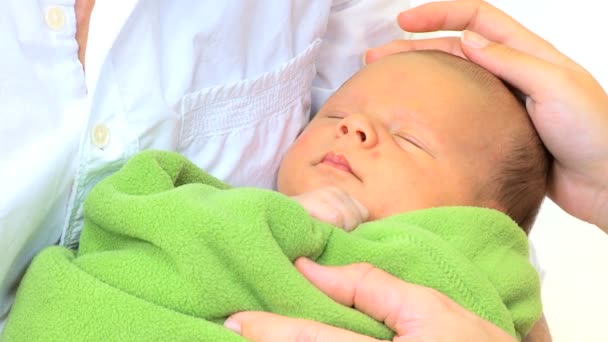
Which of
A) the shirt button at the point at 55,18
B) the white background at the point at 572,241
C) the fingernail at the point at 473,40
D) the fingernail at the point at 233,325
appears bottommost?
the white background at the point at 572,241

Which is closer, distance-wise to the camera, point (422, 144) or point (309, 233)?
point (309, 233)

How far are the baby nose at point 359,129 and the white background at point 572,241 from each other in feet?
2.59

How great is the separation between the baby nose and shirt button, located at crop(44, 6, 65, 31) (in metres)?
0.34

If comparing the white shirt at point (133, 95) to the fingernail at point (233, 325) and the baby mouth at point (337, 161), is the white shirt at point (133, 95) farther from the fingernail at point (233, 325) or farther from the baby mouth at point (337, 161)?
the fingernail at point (233, 325)

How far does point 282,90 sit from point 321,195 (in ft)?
0.63

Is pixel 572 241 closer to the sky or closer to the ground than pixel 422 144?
closer to the ground

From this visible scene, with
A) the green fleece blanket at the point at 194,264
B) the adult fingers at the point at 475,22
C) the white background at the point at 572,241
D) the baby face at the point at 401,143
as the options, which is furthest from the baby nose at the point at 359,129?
the white background at the point at 572,241

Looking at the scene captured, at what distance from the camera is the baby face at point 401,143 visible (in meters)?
0.82

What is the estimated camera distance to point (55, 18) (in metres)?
0.65

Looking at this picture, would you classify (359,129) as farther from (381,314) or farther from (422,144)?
(381,314)

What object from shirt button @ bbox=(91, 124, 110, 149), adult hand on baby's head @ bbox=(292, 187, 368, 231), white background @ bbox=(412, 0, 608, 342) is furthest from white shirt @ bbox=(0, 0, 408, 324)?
white background @ bbox=(412, 0, 608, 342)

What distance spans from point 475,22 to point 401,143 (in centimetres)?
29

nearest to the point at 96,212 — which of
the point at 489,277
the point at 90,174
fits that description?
the point at 90,174

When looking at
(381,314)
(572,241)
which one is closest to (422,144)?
(381,314)
